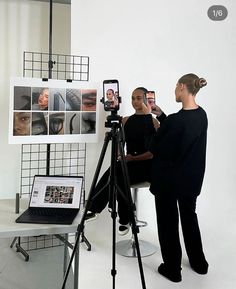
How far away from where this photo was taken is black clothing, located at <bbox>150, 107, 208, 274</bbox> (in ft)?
7.97

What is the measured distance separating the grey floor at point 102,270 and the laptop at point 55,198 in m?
0.74

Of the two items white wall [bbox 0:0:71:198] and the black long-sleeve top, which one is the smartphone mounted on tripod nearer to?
the black long-sleeve top

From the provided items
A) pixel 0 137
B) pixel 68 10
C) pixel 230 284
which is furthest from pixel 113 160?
pixel 68 10

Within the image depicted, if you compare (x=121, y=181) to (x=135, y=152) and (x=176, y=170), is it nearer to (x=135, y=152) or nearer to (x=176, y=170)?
Result: (x=135, y=152)

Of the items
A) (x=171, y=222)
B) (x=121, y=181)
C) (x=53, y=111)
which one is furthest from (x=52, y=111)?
(x=171, y=222)

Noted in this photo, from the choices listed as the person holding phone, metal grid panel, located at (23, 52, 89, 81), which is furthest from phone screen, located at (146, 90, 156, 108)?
metal grid panel, located at (23, 52, 89, 81)

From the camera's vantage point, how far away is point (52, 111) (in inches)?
105

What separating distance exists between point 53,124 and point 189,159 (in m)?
1.06

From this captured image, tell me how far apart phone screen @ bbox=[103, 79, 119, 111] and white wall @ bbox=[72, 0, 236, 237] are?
33.0 inches

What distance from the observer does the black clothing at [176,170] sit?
2428 mm

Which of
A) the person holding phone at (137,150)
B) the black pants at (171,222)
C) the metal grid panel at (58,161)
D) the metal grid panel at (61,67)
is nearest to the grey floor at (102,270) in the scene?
the black pants at (171,222)

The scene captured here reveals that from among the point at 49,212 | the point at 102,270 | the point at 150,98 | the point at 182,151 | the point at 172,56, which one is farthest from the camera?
the point at 172,56

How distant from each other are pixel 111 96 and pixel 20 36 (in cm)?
162

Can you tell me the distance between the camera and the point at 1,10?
3.38 m
